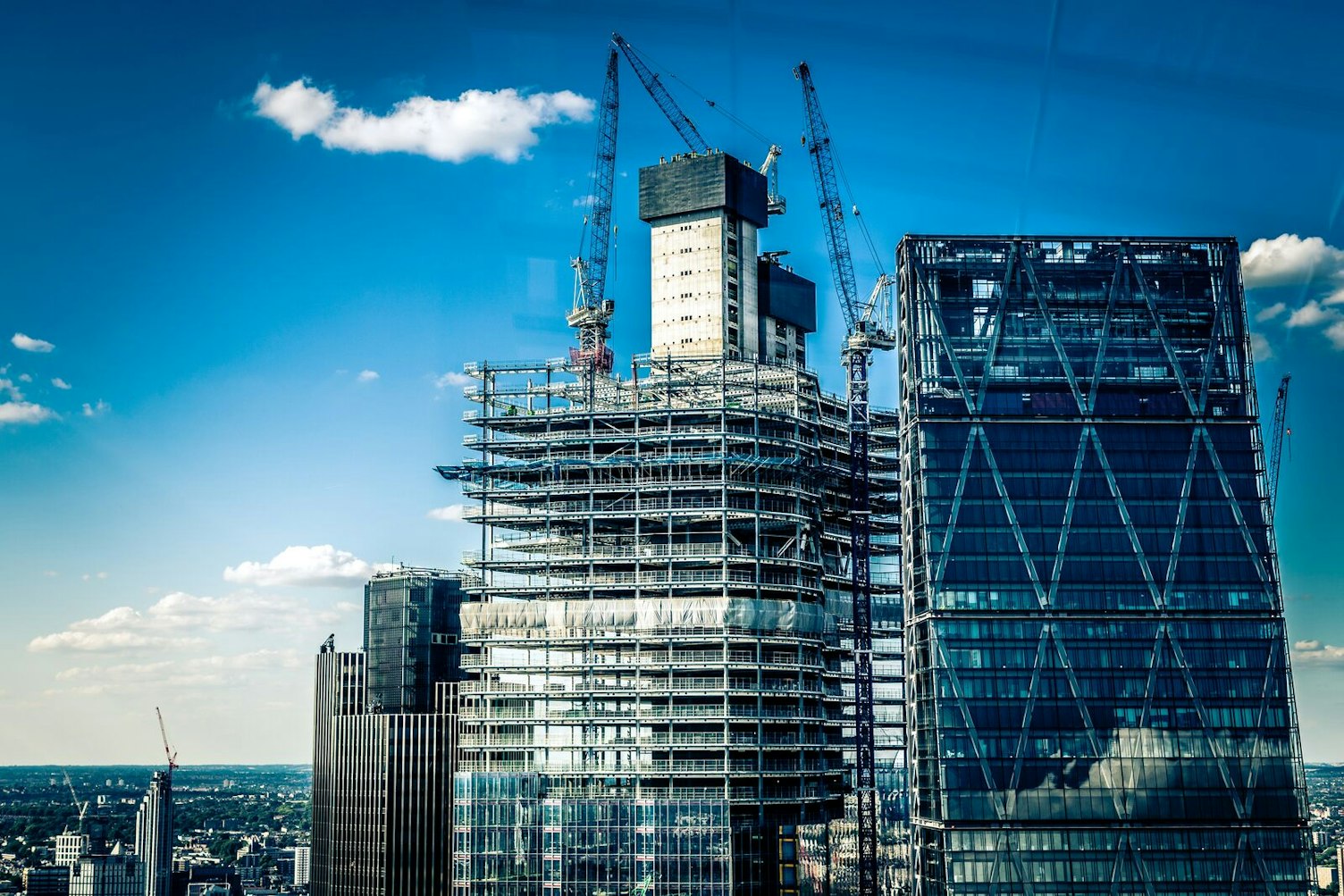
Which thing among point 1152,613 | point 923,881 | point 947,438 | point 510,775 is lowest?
point 923,881

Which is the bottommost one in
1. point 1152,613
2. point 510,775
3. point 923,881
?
point 923,881

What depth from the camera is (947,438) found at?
19988 centimetres

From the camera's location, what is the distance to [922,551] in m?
198

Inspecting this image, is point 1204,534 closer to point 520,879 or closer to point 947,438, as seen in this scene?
point 947,438

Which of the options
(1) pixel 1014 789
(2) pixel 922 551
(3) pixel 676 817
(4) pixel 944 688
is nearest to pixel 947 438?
(2) pixel 922 551

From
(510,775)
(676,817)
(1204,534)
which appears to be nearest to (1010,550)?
(1204,534)

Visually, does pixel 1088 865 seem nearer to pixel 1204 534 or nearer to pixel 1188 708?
pixel 1188 708

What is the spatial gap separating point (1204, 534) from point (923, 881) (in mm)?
56824

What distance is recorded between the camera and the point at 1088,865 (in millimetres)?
189375

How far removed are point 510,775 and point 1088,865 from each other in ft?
235

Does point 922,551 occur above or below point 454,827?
above

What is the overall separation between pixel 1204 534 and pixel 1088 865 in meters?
44.5

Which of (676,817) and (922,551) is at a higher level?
(922,551)

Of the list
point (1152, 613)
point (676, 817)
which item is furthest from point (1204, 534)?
point (676, 817)
